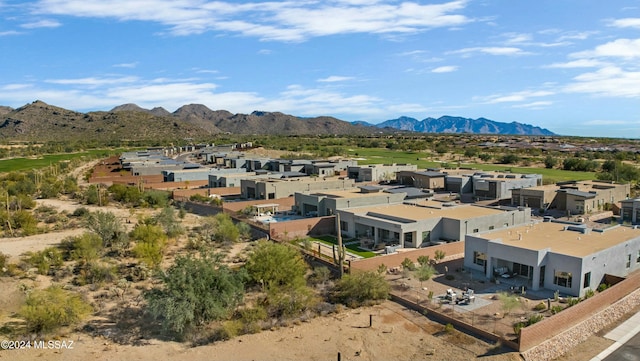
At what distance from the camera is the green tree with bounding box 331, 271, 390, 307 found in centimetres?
2794

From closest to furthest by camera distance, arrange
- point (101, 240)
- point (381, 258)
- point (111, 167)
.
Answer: point (381, 258)
point (101, 240)
point (111, 167)

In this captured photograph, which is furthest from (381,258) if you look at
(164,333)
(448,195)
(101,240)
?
(448,195)

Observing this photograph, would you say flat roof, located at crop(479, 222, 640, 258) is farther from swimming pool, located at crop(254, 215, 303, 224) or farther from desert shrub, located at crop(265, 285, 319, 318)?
swimming pool, located at crop(254, 215, 303, 224)

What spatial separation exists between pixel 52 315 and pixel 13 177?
64.3 m

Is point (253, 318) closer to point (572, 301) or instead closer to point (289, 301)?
point (289, 301)

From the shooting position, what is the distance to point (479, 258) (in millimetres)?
32656

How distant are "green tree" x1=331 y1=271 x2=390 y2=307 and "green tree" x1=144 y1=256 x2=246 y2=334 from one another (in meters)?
6.03

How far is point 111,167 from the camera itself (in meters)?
98.1

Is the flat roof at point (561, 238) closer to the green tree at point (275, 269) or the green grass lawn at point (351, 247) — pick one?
the green grass lawn at point (351, 247)

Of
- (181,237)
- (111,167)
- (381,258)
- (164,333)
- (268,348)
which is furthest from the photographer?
(111,167)

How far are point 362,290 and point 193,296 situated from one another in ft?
31.1

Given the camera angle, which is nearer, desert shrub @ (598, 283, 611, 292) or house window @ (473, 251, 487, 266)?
desert shrub @ (598, 283, 611, 292)

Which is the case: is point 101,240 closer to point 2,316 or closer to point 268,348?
point 2,316

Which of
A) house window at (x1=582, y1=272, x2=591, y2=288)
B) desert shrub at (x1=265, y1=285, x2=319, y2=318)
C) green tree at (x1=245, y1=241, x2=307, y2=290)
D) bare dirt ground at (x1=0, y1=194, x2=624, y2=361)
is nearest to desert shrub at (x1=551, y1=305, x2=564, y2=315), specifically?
bare dirt ground at (x1=0, y1=194, x2=624, y2=361)
